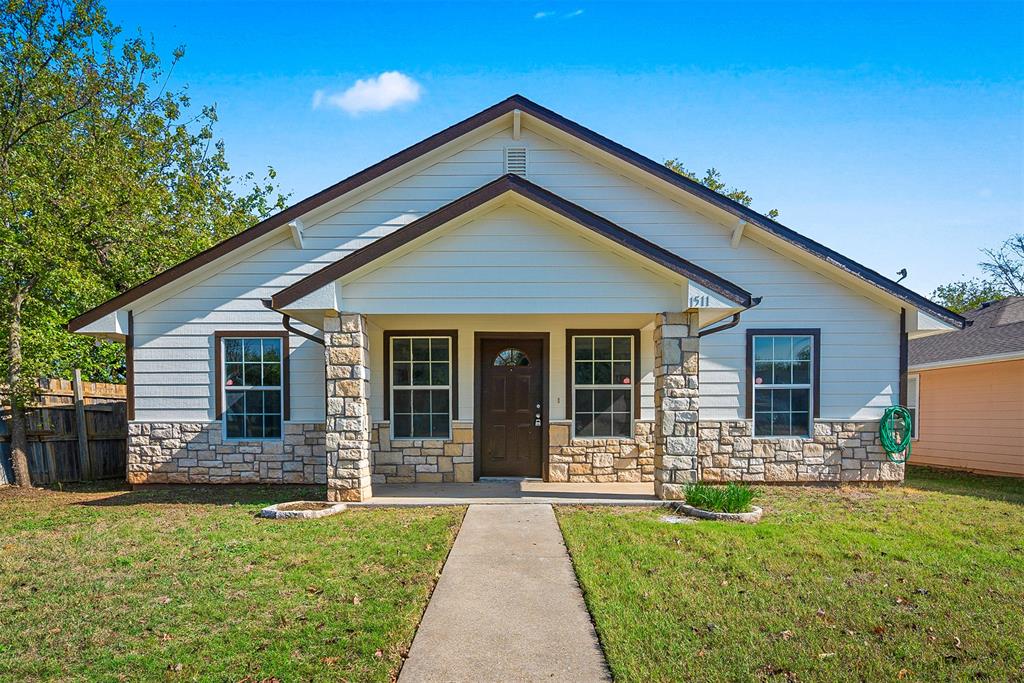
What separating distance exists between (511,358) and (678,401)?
3.11 m

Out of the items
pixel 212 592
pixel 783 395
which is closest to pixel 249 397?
pixel 212 592

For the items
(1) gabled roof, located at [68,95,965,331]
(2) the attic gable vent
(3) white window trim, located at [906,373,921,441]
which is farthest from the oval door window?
(3) white window trim, located at [906,373,921,441]

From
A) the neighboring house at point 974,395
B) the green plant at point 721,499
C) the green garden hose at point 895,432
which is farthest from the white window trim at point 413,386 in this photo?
the neighboring house at point 974,395

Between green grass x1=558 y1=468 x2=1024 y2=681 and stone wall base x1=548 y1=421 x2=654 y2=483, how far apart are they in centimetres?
212

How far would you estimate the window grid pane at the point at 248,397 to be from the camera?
968 cm

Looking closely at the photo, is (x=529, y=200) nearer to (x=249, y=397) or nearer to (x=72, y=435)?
(x=249, y=397)

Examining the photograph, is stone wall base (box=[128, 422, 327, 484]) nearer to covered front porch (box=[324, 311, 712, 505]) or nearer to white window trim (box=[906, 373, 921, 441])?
covered front porch (box=[324, 311, 712, 505])

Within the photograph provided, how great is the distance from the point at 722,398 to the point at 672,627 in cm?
619

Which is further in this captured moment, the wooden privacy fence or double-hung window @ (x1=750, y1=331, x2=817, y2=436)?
the wooden privacy fence

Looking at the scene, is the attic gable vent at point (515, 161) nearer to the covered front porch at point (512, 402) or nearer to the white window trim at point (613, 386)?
the covered front porch at point (512, 402)

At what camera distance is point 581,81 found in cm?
1020

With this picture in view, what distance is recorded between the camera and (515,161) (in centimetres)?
999

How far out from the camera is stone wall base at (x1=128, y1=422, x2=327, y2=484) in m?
9.59

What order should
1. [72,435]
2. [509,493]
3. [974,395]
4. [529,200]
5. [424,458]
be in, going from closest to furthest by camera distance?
[529,200] < [509,493] < [424,458] < [72,435] < [974,395]
